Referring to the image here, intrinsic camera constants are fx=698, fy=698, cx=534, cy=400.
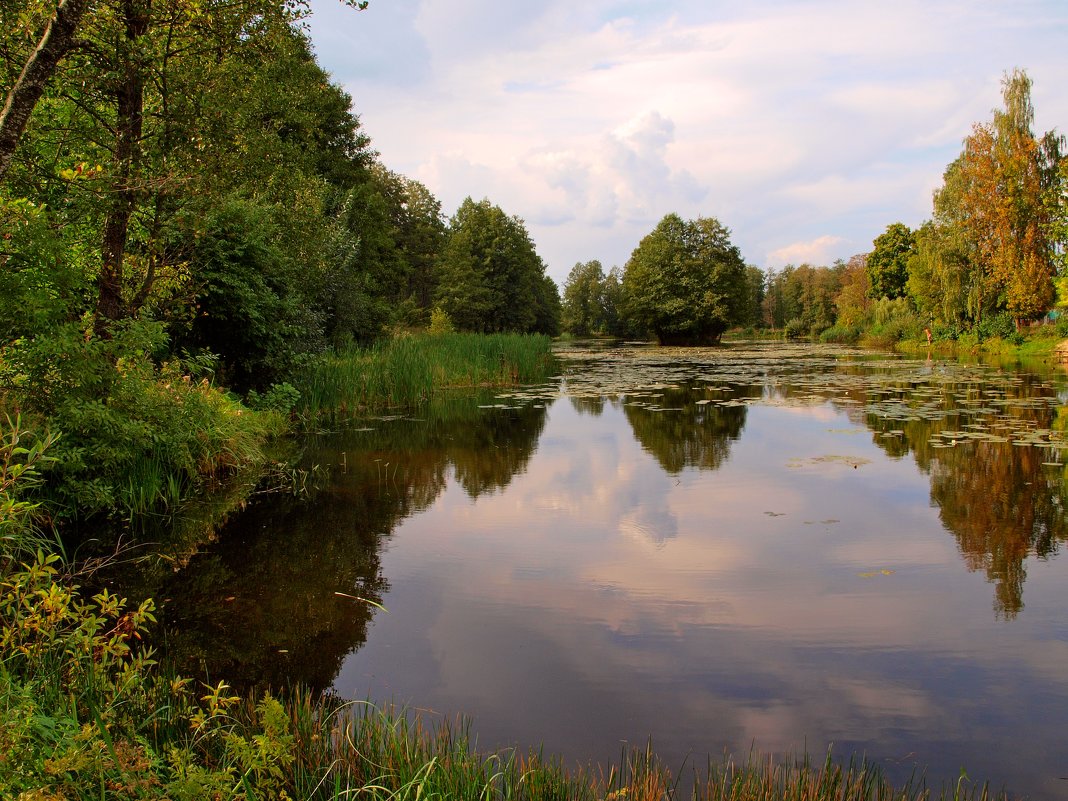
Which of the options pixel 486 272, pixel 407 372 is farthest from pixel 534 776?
pixel 486 272

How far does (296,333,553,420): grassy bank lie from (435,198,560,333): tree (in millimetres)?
20903

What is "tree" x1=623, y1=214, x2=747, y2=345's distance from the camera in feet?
Answer: 160

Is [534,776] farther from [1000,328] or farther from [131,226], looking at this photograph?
[1000,328]

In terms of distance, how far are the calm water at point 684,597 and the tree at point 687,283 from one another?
4006 centimetres

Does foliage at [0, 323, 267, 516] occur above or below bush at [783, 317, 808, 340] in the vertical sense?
below

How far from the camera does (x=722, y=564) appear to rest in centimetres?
507

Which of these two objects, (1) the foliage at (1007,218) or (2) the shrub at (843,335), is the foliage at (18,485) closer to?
(1) the foliage at (1007,218)

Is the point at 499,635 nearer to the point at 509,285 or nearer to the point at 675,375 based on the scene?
the point at 675,375

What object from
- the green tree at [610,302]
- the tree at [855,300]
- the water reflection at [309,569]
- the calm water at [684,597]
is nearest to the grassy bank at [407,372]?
the water reflection at [309,569]

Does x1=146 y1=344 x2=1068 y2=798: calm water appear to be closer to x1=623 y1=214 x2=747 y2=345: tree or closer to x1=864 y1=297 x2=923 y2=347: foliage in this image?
x1=864 y1=297 x2=923 y2=347: foliage

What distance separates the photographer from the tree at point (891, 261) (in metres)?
47.8

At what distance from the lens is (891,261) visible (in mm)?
48031

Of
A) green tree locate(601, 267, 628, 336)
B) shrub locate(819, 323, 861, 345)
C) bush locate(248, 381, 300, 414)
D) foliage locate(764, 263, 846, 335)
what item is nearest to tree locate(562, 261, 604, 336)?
green tree locate(601, 267, 628, 336)

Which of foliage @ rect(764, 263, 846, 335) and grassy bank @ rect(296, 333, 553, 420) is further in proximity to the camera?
foliage @ rect(764, 263, 846, 335)
